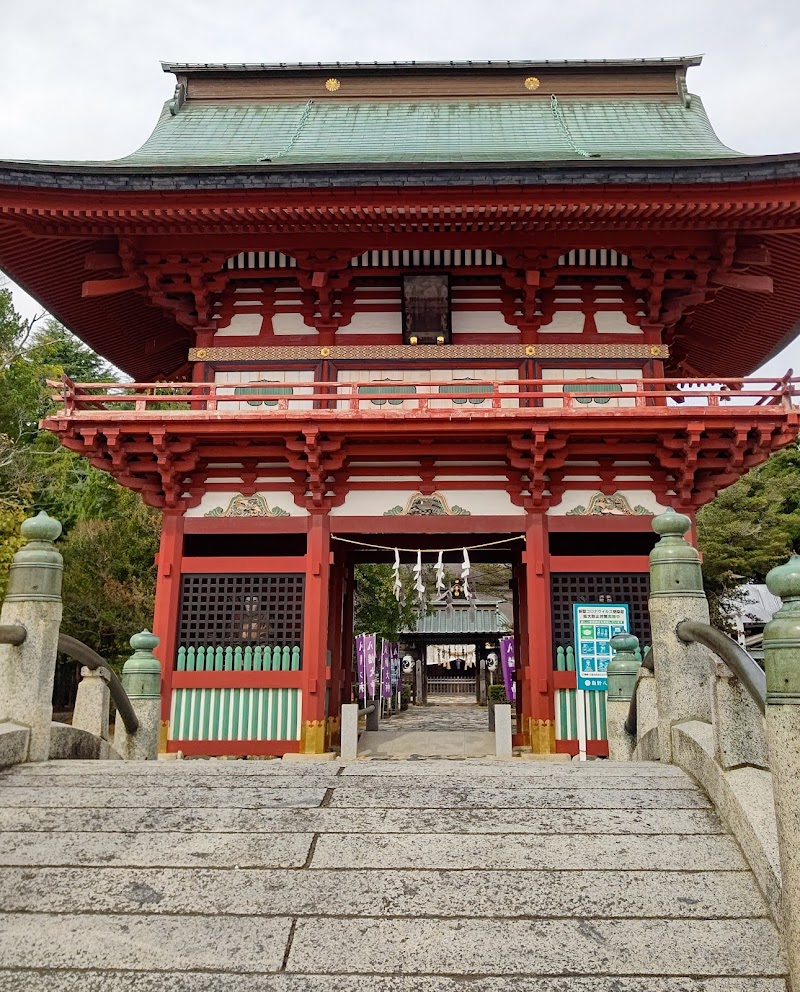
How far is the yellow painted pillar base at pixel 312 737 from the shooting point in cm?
1158

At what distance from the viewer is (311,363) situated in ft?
43.3

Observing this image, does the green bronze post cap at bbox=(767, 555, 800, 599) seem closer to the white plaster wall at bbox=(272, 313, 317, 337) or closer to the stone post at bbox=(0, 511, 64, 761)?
the stone post at bbox=(0, 511, 64, 761)

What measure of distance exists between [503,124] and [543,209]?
5521mm

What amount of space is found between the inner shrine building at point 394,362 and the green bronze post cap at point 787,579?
8.18 meters

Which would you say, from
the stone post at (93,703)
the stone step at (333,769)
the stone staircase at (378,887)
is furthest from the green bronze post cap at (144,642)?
the stone staircase at (378,887)

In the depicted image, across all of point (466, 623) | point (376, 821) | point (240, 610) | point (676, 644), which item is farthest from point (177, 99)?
point (466, 623)

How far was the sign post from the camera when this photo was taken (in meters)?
10.6

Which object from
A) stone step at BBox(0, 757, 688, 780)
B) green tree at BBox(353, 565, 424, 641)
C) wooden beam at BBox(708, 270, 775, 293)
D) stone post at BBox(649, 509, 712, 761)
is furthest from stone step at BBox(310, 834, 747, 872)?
green tree at BBox(353, 565, 424, 641)

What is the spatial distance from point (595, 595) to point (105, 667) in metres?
7.70

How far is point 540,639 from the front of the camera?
39.5 feet

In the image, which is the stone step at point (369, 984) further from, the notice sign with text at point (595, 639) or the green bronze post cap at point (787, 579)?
the notice sign with text at point (595, 639)

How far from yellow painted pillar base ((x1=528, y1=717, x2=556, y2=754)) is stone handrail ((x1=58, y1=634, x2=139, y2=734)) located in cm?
602

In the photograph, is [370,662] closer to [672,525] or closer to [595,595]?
[595,595]

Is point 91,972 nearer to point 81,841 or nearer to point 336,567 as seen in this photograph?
point 81,841
